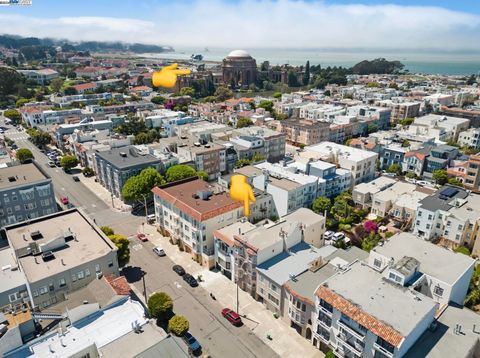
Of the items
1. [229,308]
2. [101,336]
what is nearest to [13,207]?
[101,336]

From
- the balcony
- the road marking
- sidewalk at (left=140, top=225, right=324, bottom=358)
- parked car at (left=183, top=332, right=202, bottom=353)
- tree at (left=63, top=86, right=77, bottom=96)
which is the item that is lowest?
sidewalk at (left=140, top=225, right=324, bottom=358)

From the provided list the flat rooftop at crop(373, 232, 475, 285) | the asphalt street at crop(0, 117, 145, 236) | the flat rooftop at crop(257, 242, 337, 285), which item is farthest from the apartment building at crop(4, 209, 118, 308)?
the flat rooftop at crop(373, 232, 475, 285)

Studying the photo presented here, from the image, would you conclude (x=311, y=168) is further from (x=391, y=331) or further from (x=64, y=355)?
(x=64, y=355)

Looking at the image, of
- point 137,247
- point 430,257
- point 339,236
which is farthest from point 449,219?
point 137,247

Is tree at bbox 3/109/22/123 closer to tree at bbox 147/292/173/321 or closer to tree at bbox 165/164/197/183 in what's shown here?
tree at bbox 165/164/197/183

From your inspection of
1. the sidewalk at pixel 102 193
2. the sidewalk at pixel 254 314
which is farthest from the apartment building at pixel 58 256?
the sidewalk at pixel 102 193

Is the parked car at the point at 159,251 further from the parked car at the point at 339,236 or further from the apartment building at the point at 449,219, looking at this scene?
the apartment building at the point at 449,219
